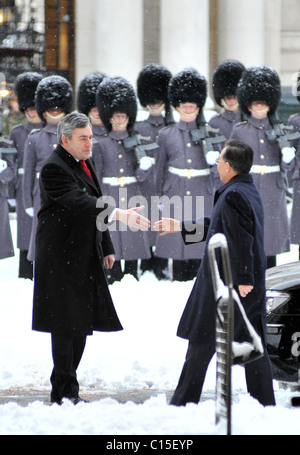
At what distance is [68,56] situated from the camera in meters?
18.2

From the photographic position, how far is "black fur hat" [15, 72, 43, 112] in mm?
11624

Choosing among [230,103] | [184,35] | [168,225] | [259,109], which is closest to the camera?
[168,225]

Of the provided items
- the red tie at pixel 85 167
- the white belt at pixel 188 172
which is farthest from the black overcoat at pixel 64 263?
the white belt at pixel 188 172

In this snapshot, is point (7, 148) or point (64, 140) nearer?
point (64, 140)

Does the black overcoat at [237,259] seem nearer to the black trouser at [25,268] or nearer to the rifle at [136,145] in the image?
the rifle at [136,145]

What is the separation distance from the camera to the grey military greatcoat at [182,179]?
10.5m

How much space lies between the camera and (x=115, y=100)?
10648 mm

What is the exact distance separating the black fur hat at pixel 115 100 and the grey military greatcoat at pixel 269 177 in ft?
3.16

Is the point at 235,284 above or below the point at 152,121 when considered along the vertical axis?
below

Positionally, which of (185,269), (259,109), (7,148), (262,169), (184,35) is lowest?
(185,269)

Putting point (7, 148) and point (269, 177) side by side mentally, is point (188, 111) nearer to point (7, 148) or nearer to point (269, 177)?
point (269, 177)

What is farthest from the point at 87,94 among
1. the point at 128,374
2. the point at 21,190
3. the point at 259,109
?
the point at 128,374

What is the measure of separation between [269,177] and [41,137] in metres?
1.91

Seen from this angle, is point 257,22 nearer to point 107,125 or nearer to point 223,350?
point 107,125
